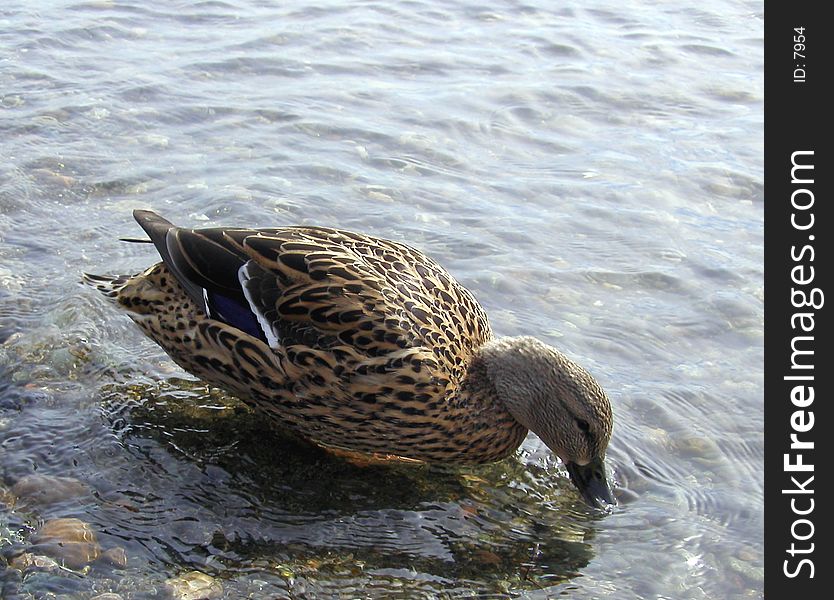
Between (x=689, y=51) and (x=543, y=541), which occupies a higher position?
(x=689, y=51)

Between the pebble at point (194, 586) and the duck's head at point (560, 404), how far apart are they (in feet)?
6.01

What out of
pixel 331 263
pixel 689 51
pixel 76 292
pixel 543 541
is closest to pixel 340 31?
pixel 689 51

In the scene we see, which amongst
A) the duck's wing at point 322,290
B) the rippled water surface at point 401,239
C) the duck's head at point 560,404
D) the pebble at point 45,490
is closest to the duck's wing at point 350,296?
the duck's wing at point 322,290

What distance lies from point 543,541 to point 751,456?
1.46 meters

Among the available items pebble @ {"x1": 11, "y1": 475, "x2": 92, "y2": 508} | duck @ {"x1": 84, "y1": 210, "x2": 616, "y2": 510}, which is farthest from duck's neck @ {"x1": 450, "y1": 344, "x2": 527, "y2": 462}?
pebble @ {"x1": 11, "y1": 475, "x2": 92, "y2": 508}

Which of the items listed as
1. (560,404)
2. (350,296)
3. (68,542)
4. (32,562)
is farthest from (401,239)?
(32,562)

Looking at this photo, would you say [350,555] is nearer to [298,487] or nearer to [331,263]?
[298,487]

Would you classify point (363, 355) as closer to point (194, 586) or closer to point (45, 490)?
point (194, 586)

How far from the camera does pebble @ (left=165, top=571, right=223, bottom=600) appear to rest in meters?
4.64

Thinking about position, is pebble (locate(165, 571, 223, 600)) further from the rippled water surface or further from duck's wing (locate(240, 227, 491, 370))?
duck's wing (locate(240, 227, 491, 370))

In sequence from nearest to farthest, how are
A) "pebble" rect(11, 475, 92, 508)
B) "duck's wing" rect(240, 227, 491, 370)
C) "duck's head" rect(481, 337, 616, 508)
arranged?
"pebble" rect(11, 475, 92, 508)
"duck's wing" rect(240, 227, 491, 370)
"duck's head" rect(481, 337, 616, 508)

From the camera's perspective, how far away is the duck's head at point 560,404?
18.3ft

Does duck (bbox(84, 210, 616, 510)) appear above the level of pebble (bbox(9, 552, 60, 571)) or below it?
above
